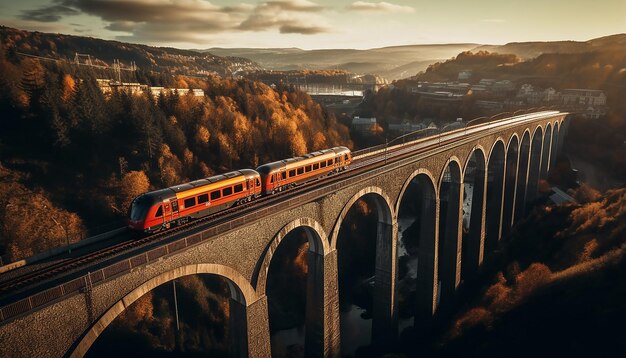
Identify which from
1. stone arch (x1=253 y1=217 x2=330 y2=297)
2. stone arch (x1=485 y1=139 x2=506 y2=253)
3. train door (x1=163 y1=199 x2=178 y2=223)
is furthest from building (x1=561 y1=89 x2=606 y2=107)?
train door (x1=163 y1=199 x2=178 y2=223)

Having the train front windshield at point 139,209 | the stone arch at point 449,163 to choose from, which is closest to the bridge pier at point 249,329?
the train front windshield at point 139,209

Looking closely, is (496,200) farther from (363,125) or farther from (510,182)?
(363,125)

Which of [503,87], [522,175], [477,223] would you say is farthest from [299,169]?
[503,87]

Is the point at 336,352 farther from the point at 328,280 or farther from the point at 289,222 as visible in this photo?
the point at 289,222

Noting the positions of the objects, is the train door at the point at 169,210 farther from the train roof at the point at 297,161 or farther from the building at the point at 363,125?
the building at the point at 363,125

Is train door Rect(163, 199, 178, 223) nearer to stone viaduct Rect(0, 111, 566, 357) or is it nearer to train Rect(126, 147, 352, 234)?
train Rect(126, 147, 352, 234)

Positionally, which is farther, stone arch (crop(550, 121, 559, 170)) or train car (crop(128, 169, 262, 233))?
stone arch (crop(550, 121, 559, 170))
